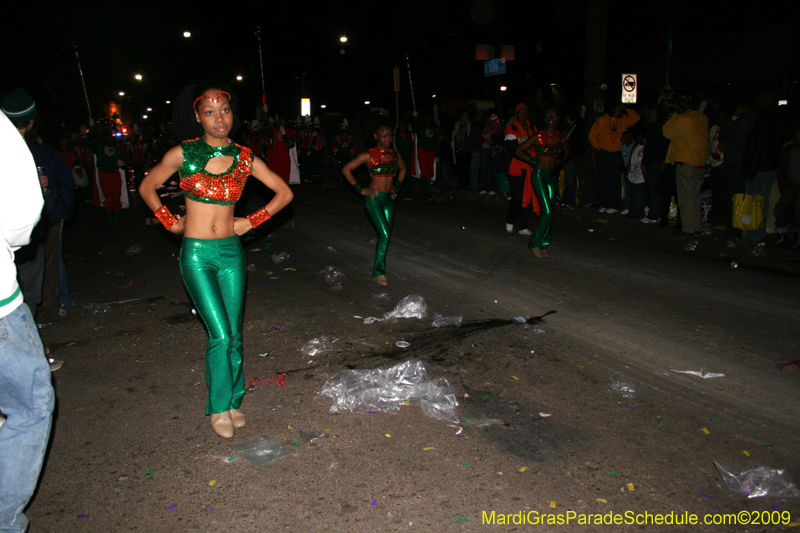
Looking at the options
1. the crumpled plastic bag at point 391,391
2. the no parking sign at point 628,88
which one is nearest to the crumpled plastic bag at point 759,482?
the crumpled plastic bag at point 391,391

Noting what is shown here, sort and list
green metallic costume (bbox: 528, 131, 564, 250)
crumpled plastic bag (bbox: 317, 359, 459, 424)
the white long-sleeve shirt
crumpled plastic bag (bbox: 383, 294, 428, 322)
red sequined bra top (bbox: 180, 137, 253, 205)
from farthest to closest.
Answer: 1. green metallic costume (bbox: 528, 131, 564, 250)
2. crumpled plastic bag (bbox: 383, 294, 428, 322)
3. crumpled plastic bag (bbox: 317, 359, 459, 424)
4. red sequined bra top (bbox: 180, 137, 253, 205)
5. the white long-sleeve shirt

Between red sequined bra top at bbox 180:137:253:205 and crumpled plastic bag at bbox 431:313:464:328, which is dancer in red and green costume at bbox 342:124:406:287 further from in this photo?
red sequined bra top at bbox 180:137:253:205

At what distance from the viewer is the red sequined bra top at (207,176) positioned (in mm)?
3498

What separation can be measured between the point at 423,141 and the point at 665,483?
1388 cm

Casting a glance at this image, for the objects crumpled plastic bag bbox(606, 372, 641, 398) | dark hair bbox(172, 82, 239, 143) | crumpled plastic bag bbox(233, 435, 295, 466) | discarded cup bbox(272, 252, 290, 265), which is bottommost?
crumpled plastic bag bbox(606, 372, 641, 398)

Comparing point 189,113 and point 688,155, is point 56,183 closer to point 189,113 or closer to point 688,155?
point 189,113

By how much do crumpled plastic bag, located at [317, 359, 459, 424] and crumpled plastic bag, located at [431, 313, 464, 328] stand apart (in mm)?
1355

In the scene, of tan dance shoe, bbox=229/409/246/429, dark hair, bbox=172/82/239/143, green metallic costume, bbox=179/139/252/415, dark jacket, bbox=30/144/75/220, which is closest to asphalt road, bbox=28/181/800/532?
tan dance shoe, bbox=229/409/246/429

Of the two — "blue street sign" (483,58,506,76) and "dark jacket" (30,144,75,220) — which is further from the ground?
"blue street sign" (483,58,506,76)

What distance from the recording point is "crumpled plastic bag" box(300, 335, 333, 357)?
499 cm

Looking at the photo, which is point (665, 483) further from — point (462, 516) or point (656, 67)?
point (656, 67)

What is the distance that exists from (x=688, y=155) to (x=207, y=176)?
8.73 m

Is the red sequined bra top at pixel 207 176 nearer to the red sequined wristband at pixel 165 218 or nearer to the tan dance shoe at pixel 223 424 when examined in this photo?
the red sequined wristband at pixel 165 218

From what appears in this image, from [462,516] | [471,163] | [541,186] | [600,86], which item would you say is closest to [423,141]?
[471,163]
